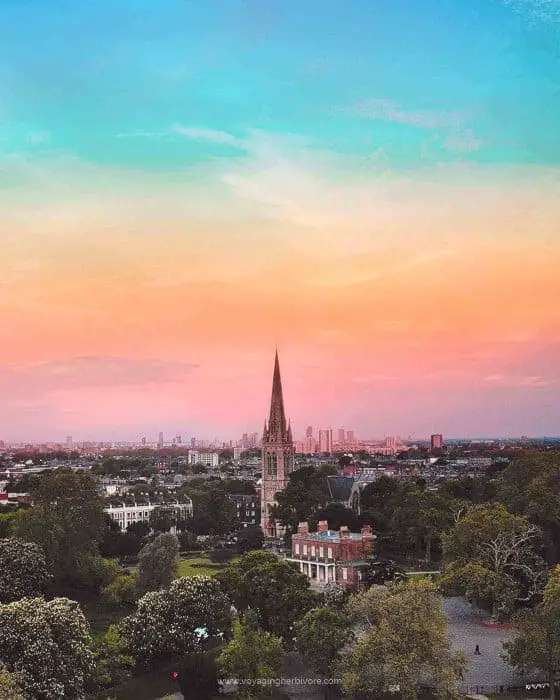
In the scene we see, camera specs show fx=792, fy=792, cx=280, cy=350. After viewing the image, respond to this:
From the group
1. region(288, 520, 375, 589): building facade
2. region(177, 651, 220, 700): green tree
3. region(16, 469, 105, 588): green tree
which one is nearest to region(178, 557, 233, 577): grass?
region(288, 520, 375, 589): building facade

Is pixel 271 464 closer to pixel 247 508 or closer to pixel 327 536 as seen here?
pixel 247 508

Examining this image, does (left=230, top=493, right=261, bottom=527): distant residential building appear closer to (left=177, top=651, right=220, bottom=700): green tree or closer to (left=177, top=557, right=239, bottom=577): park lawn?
(left=177, top=557, right=239, bottom=577): park lawn

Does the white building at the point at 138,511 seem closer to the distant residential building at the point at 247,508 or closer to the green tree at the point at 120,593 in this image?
the distant residential building at the point at 247,508

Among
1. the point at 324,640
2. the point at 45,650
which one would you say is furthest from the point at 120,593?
the point at 324,640

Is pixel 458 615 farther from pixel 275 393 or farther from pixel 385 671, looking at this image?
pixel 275 393

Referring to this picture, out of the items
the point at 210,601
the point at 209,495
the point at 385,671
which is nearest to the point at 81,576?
the point at 210,601

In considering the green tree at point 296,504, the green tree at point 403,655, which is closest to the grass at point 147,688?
the green tree at point 403,655
